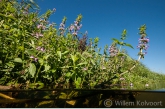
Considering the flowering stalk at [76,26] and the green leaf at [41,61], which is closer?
the green leaf at [41,61]

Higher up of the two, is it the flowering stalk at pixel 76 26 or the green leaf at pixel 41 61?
the flowering stalk at pixel 76 26

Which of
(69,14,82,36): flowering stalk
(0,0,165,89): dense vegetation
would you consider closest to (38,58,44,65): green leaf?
(0,0,165,89): dense vegetation

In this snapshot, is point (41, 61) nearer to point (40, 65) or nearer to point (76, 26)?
point (40, 65)

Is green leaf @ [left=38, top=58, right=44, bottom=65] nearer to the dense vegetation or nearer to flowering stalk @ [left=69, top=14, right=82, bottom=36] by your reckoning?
the dense vegetation

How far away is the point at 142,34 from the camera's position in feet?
18.5

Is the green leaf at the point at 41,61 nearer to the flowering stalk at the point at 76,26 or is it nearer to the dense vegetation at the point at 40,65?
the dense vegetation at the point at 40,65

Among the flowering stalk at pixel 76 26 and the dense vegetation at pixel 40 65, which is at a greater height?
the flowering stalk at pixel 76 26

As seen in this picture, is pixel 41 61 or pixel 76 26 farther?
pixel 76 26

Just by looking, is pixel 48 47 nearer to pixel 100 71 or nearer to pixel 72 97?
pixel 100 71

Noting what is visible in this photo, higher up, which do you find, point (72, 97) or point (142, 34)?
point (142, 34)

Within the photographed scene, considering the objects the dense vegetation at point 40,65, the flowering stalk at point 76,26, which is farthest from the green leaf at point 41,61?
the flowering stalk at point 76,26

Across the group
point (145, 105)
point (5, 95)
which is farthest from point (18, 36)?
point (145, 105)

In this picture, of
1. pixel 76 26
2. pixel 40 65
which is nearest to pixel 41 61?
pixel 40 65

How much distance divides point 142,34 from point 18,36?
366 centimetres
